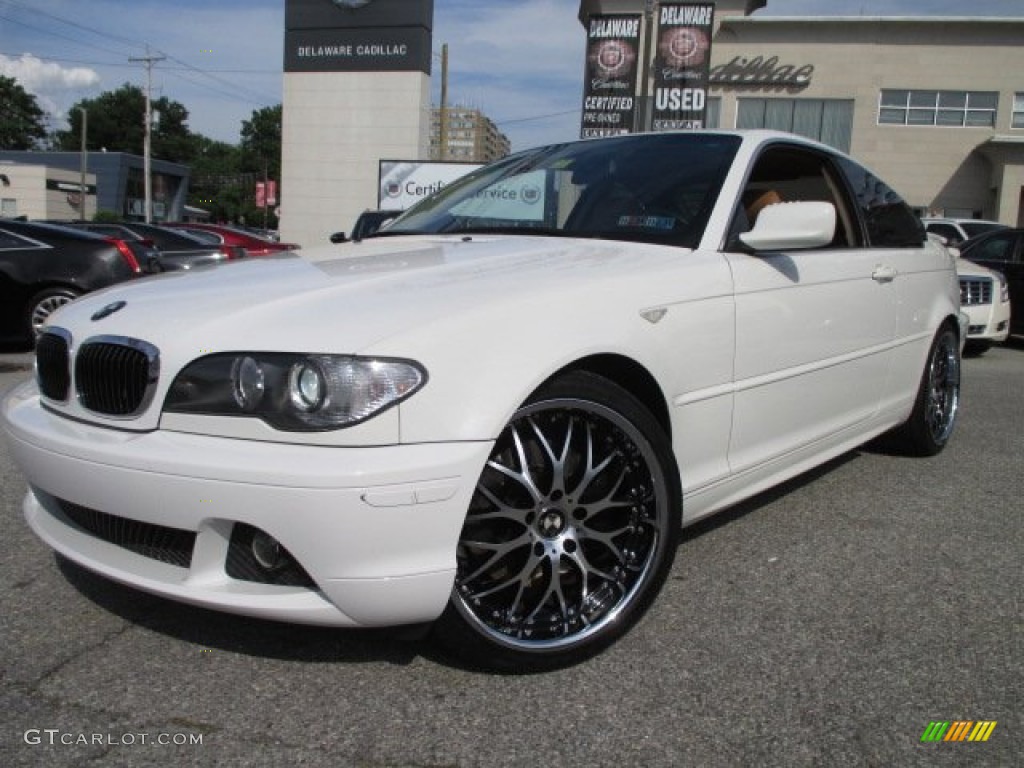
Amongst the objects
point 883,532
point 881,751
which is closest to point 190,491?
point 881,751

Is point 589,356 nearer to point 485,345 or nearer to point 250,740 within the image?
point 485,345

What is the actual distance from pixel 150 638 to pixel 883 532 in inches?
105

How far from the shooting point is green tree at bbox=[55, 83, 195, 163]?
361 feet

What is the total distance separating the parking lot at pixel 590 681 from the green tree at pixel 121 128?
389 ft

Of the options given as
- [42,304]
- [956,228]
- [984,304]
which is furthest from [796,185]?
[956,228]

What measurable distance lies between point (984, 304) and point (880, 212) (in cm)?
648

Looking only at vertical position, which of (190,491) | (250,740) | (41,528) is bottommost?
(250,740)

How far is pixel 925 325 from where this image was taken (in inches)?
170

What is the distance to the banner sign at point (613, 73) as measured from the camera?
2200 centimetres

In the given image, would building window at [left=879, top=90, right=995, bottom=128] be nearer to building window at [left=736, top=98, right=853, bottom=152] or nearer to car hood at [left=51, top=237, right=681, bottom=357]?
building window at [left=736, top=98, right=853, bottom=152]

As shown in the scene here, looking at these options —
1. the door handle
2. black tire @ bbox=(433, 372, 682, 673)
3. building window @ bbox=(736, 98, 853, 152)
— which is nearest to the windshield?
black tire @ bbox=(433, 372, 682, 673)

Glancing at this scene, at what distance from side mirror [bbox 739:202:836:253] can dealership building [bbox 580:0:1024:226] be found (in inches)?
1433

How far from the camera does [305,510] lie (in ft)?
6.15

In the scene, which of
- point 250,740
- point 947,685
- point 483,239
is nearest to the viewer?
point 250,740
